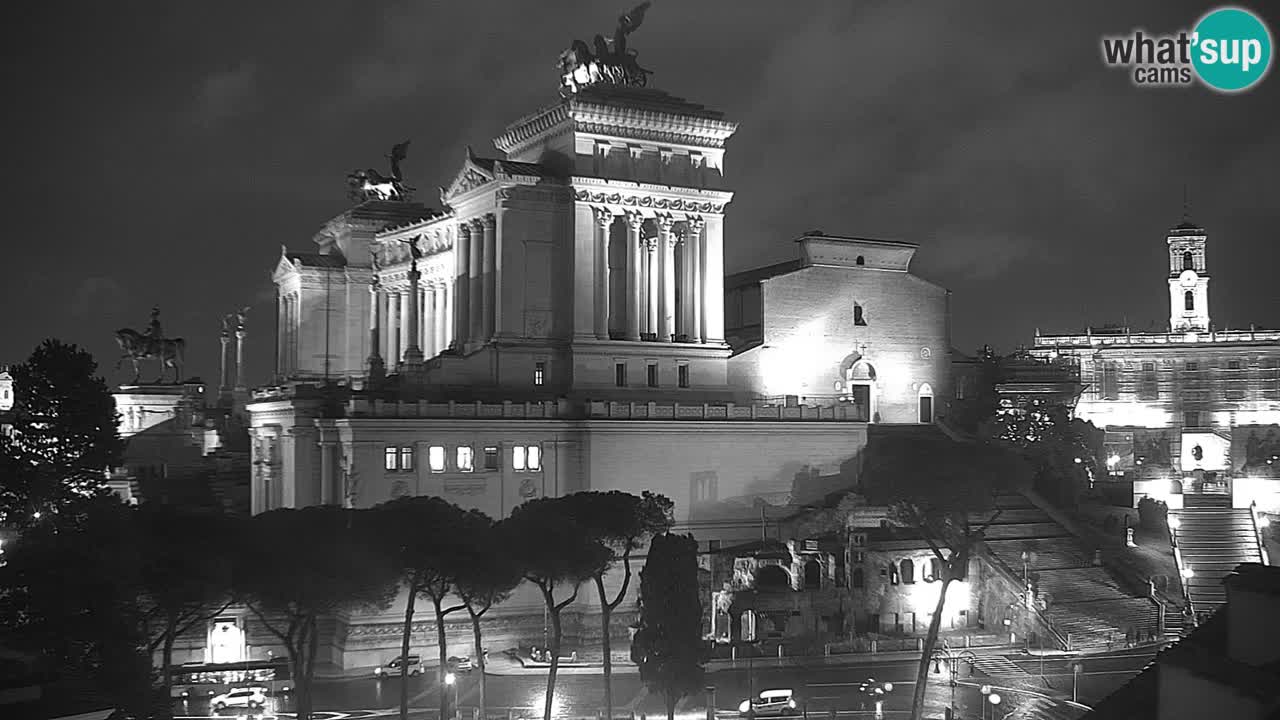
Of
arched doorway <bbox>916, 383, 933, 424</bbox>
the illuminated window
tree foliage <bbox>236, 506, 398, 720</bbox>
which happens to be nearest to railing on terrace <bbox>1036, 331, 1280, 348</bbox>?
arched doorway <bbox>916, 383, 933, 424</bbox>

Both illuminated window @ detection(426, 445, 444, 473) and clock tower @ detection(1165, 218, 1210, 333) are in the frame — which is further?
clock tower @ detection(1165, 218, 1210, 333)

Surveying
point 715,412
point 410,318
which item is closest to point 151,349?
point 410,318

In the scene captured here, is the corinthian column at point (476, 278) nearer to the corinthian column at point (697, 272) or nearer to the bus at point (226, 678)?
the corinthian column at point (697, 272)

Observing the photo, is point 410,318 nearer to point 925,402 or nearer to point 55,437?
point 55,437

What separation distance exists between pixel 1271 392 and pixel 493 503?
83.9 metres

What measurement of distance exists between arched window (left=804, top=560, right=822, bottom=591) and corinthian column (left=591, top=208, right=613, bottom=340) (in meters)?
18.8

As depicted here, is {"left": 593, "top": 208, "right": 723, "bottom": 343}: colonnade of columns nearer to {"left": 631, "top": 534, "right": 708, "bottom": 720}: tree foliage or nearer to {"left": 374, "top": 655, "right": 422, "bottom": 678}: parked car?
{"left": 374, "top": 655, "right": 422, "bottom": 678}: parked car

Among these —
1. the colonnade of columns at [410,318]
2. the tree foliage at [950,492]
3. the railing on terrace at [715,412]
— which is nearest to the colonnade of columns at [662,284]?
the railing on terrace at [715,412]

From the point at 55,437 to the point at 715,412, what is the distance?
126ft

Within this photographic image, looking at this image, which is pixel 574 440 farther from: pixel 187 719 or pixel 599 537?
pixel 187 719

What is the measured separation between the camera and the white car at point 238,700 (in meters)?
52.1

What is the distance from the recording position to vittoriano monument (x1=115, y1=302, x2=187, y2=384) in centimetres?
10806

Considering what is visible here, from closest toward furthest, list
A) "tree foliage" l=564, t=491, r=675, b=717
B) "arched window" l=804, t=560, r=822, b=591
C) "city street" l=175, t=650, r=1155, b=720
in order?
"city street" l=175, t=650, r=1155, b=720, "tree foliage" l=564, t=491, r=675, b=717, "arched window" l=804, t=560, r=822, b=591

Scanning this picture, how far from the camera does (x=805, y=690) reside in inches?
2184
